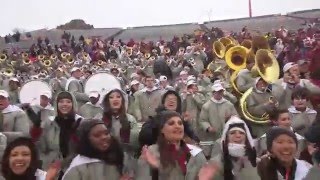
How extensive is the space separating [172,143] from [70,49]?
87.0 ft

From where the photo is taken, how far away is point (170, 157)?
14.7 ft

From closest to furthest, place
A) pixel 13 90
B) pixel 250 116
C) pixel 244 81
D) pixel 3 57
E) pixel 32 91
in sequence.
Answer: pixel 250 116 → pixel 32 91 → pixel 244 81 → pixel 13 90 → pixel 3 57

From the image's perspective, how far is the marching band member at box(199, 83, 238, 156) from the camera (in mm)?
8109

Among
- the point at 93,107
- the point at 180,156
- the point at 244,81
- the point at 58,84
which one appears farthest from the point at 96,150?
the point at 58,84

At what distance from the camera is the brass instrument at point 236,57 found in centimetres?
1265

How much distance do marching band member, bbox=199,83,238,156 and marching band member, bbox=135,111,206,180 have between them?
3.42m

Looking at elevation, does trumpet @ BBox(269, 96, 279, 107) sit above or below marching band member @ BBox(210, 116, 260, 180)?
above

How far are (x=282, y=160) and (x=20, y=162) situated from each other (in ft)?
6.49

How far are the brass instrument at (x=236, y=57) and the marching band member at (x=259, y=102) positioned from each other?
13.2 feet

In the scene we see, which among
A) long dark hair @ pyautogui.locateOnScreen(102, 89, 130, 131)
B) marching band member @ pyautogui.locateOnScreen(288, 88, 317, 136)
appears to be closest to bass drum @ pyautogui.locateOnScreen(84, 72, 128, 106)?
long dark hair @ pyautogui.locateOnScreen(102, 89, 130, 131)

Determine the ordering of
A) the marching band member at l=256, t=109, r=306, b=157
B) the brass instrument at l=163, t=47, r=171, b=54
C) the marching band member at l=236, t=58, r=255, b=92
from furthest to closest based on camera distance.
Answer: the brass instrument at l=163, t=47, r=171, b=54, the marching band member at l=236, t=58, r=255, b=92, the marching band member at l=256, t=109, r=306, b=157

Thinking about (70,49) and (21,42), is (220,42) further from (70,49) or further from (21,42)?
(21,42)

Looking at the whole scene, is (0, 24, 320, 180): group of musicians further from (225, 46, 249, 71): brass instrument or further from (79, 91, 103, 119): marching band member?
(225, 46, 249, 71): brass instrument

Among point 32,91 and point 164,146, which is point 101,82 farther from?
point 164,146
